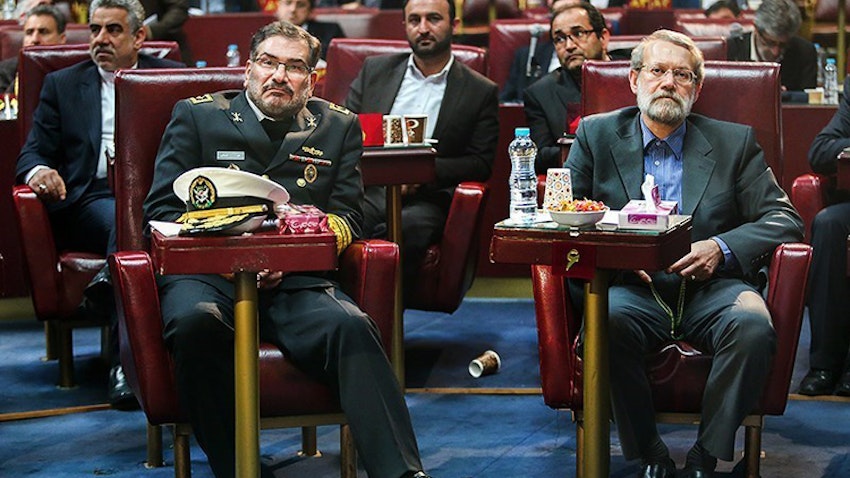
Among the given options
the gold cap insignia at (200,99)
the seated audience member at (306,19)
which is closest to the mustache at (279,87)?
the gold cap insignia at (200,99)

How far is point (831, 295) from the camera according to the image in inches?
175

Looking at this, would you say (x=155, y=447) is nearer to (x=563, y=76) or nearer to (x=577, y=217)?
(x=577, y=217)

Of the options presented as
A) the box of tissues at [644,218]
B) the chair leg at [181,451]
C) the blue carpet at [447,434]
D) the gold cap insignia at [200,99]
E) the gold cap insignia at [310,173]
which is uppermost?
the gold cap insignia at [200,99]

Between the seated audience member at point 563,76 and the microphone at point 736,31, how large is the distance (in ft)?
5.05

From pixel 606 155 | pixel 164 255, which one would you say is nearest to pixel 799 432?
pixel 606 155

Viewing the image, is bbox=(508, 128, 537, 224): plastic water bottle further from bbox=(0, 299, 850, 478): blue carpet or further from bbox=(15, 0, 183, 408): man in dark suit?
bbox=(15, 0, 183, 408): man in dark suit

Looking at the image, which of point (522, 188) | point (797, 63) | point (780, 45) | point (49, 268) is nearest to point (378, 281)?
point (522, 188)

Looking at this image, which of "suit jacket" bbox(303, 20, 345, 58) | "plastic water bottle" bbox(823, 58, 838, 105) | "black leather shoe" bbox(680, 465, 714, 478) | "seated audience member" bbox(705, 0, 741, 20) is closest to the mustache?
"black leather shoe" bbox(680, 465, 714, 478)

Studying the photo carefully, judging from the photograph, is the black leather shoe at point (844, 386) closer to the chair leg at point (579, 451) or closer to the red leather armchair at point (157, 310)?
the chair leg at point (579, 451)

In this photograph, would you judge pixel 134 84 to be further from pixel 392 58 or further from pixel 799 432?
pixel 799 432

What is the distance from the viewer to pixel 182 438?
331 cm

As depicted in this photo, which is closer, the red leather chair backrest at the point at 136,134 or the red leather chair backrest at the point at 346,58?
the red leather chair backrest at the point at 136,134

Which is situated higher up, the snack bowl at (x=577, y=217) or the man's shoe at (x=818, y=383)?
the snack bowl at (x=577, y=217)

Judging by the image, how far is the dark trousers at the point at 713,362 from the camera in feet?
10.9
